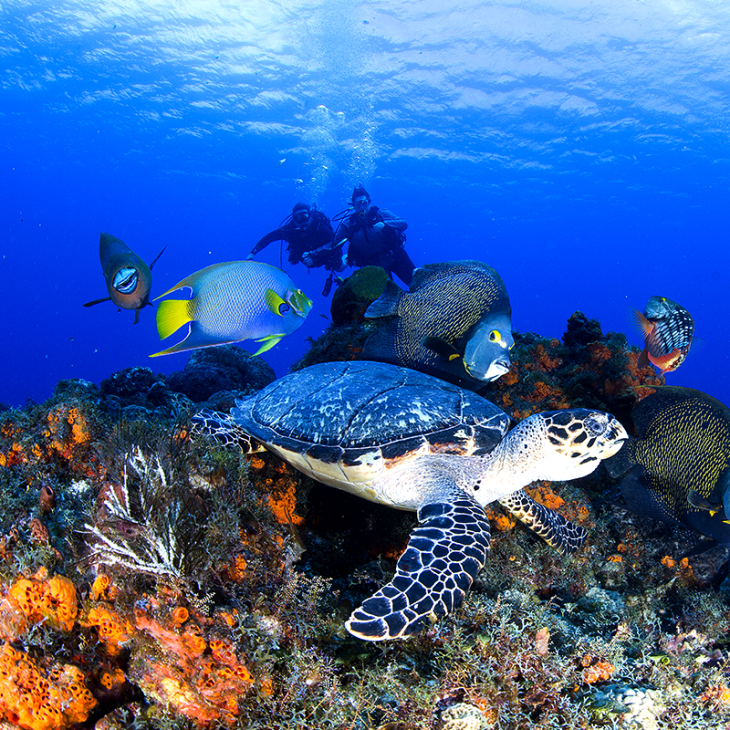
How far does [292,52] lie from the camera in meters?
28.0

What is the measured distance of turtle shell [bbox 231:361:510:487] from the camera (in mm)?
2771

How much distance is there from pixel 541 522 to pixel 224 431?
263 cm

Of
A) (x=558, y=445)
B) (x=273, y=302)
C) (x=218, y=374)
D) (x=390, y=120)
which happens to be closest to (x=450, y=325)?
(x=558, y=445)

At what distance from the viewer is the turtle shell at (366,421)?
2.77 meters

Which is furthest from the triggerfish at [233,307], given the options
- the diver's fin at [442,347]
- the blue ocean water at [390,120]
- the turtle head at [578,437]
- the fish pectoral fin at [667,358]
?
the fish pectoral fin at [667,358]

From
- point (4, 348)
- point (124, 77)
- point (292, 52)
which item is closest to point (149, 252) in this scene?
point (4, 348)

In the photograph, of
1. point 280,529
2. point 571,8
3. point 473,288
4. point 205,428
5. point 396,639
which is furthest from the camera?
point 571,8

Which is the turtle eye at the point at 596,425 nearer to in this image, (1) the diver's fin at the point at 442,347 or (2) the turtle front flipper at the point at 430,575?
(2) the turtle front flipper at the point at 430,575

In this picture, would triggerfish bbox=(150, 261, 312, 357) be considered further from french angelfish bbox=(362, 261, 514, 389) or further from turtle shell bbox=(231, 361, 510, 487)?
french angelfish bbox=(362, 261, 514, 389)

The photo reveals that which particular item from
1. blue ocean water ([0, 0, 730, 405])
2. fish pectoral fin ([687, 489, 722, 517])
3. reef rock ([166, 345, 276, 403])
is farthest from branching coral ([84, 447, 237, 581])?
reef rock ([166, 345, 276, 403])

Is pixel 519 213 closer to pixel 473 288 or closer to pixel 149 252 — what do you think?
pixel 473 288

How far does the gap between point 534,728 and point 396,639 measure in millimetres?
604

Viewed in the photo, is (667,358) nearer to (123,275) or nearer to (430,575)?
(430,575)

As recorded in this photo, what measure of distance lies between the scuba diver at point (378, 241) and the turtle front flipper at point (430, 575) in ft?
25.8
